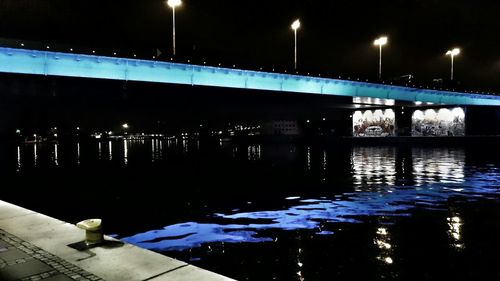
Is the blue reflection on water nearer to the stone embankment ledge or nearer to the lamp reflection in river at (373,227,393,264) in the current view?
the lamp reflection in river at (373,227,393,264)

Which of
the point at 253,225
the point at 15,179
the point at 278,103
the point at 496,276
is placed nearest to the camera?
the point at 496,276

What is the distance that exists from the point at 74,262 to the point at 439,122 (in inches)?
3628

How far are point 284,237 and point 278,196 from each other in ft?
25.5

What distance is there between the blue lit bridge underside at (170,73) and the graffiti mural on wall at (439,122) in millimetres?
20862

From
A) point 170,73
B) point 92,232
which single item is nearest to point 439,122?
point 170,73

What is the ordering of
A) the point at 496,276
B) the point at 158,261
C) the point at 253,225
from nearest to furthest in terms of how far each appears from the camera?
the point at 158,261 → the point at 496,276 → the point at 253,225

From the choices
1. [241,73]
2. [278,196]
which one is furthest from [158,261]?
[241,73]

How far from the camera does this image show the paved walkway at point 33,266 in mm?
6484

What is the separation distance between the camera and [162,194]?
2055 cm

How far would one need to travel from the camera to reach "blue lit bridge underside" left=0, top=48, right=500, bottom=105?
1400 inches

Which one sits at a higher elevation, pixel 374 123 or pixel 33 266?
pixel 374 123

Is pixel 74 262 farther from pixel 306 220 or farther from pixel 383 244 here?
pixel 306 220

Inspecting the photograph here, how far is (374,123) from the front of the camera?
9425 cm

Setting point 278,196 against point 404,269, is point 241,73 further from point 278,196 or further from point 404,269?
point 404,269
